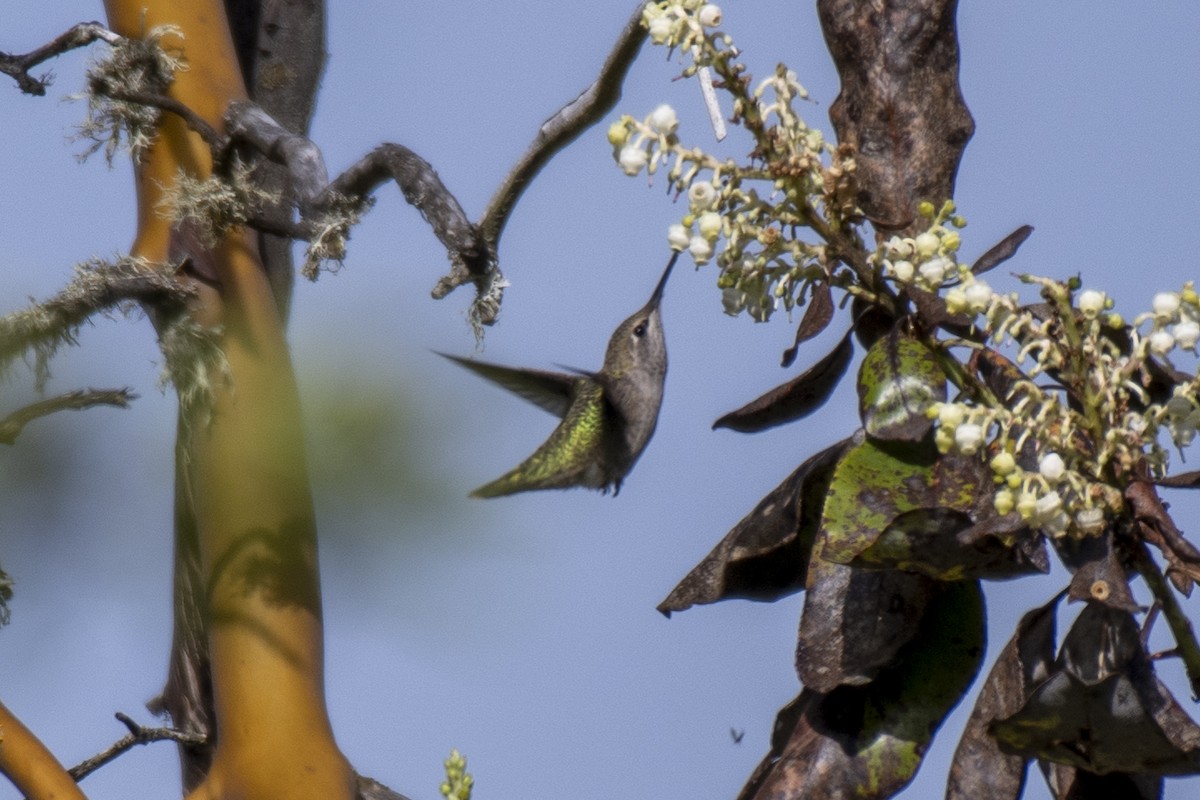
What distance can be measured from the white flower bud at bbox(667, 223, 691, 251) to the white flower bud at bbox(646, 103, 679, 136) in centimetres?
9

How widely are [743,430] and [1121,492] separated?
0.54 meters

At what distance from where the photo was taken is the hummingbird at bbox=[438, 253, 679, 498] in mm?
2932

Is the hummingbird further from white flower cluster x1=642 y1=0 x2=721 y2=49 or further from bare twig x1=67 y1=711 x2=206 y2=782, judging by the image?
white flower cluster x1=642 y1=0 x2=721 y2=49

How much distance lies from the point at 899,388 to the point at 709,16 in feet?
1.37

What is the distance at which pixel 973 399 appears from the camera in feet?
4.77

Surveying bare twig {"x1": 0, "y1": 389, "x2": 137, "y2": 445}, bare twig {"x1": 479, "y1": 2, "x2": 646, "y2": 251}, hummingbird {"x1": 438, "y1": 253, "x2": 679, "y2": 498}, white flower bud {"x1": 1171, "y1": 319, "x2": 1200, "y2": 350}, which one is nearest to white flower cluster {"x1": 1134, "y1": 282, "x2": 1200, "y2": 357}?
white flower bud {"x1": 1171, "y1": 319, "x2": 1200, "y2": 350}

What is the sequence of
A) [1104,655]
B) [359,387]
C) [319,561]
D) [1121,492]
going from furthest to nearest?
1. [359,387]
2. [319,561]
3. [1104,655]
4. [1121,492]

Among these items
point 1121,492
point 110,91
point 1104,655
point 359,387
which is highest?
point 110,91

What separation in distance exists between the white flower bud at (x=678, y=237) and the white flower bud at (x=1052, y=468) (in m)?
0.41

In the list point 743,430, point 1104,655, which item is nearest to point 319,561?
point 743,430

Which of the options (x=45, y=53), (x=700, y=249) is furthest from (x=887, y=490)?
(x=45, y=53)

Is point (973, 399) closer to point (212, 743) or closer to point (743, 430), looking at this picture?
point (743, 430)

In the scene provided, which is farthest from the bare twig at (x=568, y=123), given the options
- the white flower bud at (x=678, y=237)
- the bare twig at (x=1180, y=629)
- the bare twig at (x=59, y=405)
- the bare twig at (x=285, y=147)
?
the bare twig at (x=1180, y=629)

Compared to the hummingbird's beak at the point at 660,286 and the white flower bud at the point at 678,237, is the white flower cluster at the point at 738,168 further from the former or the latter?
the hummingbird's beak at the point at 660,286
